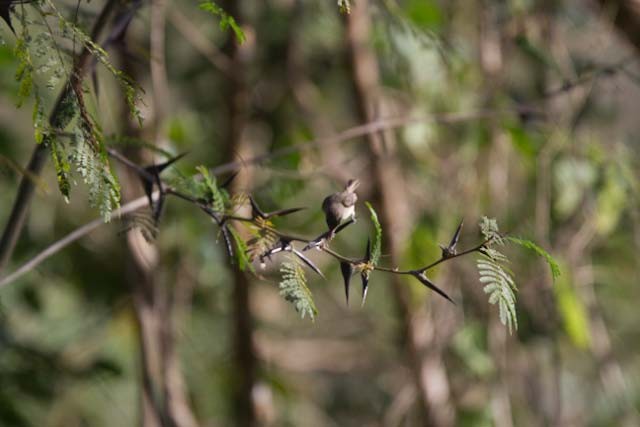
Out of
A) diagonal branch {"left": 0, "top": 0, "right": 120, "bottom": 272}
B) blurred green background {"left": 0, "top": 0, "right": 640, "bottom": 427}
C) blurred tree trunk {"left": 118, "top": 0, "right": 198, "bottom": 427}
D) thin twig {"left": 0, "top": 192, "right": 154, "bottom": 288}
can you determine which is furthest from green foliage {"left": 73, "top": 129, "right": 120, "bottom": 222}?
blurred tree trunk {"left": 118, "top": 0, "right": 198, "bottom": 427}

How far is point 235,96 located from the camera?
1.92 meters

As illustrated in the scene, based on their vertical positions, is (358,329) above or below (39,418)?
above

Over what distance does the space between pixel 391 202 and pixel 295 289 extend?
110cm

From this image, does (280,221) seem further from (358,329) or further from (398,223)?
(358,329)

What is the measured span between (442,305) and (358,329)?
2.31 ft

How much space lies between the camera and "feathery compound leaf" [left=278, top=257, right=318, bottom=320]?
678mm

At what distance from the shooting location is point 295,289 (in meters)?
0.68

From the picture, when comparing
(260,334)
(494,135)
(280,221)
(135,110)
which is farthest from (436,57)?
(135,110)

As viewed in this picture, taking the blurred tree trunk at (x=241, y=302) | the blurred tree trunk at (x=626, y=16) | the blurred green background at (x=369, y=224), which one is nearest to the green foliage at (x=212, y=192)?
the blurred green background at (x=369, y=224)

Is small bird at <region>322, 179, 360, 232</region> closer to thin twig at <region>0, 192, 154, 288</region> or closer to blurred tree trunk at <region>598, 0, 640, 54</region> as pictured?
thin twig at <region>0, 192, 154, 288</region>

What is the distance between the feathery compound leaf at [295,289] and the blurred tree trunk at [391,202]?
3.24ft

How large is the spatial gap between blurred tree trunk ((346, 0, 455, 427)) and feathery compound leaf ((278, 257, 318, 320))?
989 millimetres

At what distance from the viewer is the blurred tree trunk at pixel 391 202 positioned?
5.67 ft

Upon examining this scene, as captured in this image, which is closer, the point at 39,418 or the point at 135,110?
the point at 135,110
